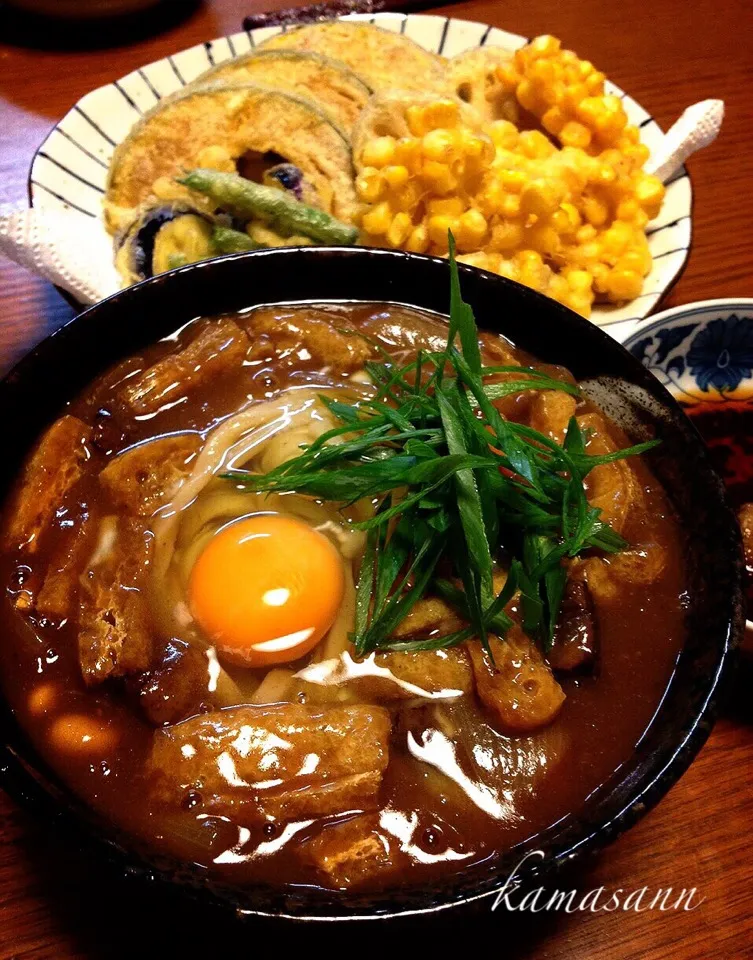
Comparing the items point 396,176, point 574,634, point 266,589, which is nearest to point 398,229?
point 396,176

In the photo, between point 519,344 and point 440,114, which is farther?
point 440,114

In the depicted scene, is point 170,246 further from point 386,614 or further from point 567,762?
point 567,762

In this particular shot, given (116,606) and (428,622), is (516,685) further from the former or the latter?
(116,606)

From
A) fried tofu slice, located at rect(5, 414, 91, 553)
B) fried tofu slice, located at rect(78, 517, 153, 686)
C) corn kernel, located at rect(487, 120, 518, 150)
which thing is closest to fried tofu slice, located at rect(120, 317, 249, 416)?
fried tofu slice, located at rect(5, 414, 91, 553)

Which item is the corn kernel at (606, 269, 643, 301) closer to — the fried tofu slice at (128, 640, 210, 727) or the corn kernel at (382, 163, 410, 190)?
the corn kernel at (382, 163, 410, 190)

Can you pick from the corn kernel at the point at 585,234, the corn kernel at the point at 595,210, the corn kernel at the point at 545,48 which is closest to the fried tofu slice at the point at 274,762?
the corn kernel at the point at 585,234
